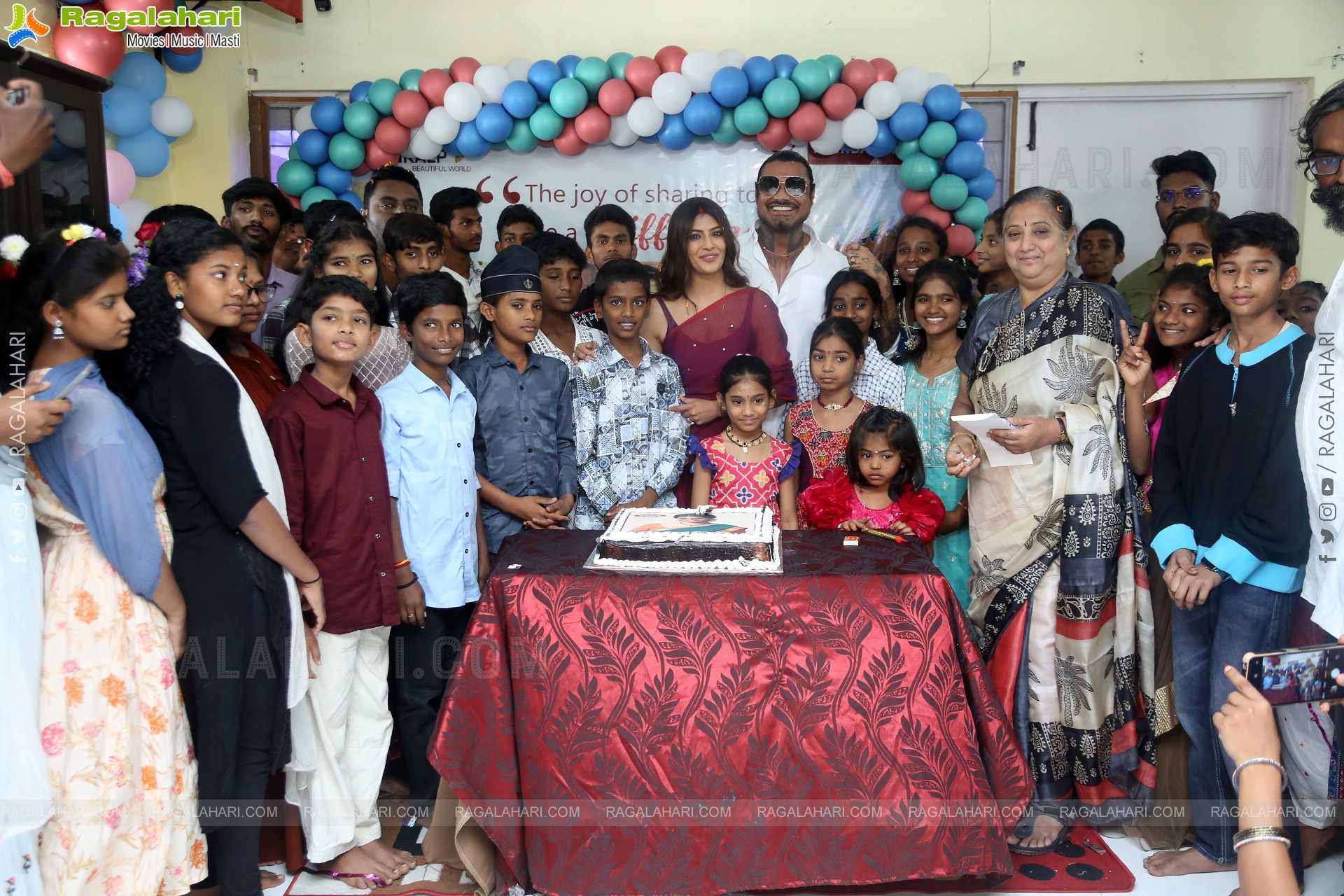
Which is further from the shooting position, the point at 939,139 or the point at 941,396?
the point at 939,139

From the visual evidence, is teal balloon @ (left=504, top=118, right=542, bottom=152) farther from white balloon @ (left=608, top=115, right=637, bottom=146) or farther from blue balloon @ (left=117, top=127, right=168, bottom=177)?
blue balloon @ (left=117, top=127, right=168, bottom=177)

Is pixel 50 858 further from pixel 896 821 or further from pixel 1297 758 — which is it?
pixel 1297 758

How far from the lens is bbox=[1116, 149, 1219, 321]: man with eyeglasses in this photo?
4.03m

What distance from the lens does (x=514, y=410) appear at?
2984 millimetres

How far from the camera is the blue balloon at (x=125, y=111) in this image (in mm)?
4422

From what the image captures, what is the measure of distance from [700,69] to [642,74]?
270 mm

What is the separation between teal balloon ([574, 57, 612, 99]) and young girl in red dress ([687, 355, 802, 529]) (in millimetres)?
2209

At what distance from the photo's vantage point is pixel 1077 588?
9.02ft

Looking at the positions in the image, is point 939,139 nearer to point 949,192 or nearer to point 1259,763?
point 949,192

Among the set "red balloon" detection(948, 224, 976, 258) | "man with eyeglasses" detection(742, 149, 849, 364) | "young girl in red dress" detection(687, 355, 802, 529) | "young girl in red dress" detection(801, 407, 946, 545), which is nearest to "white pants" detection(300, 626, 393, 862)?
"young girl in red dress" detection(687, 355, 802, 529)

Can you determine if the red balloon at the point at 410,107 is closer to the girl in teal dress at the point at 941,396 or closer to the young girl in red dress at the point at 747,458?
the young girl in red dress at the point at 747,458

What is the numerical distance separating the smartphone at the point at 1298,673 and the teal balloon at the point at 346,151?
4.40 metres

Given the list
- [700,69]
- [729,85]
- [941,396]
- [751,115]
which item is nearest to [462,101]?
[700,69]

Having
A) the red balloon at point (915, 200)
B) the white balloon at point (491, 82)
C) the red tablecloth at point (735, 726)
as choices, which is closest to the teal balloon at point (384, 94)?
the white balloon at point (491, 82)
